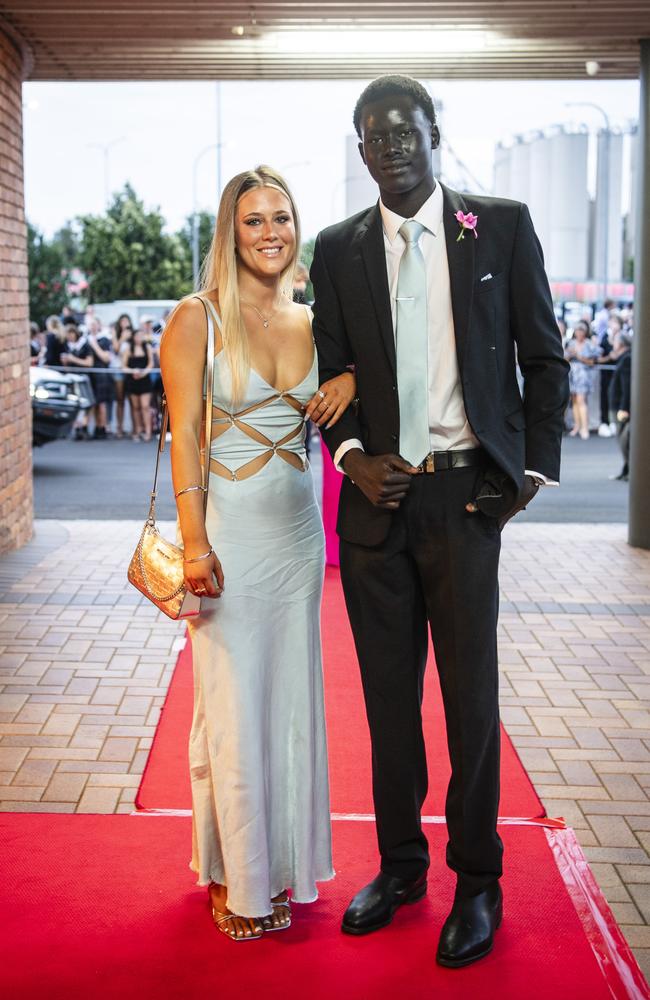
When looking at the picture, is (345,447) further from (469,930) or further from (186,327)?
(469,930)

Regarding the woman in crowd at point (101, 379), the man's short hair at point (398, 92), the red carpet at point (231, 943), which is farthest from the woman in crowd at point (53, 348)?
the man's short hair at point (398, 92)

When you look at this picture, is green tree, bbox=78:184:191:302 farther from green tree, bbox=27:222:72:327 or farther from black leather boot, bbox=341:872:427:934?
black leather boot, bbox=341:872:427:934

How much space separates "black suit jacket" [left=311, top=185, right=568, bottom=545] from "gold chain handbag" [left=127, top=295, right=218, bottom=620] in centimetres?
32

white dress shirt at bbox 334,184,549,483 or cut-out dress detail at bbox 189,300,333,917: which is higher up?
white dress shirt at bbox 334,184,549,483

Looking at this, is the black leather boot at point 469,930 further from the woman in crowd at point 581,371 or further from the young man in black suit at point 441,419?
the woman in crowd at point 581,371

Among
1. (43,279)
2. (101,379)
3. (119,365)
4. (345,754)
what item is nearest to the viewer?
(345,754)

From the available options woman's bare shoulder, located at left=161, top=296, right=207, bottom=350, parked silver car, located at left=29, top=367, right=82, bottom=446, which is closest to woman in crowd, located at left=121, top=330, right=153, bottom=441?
parked silver car, located at left=29, top=367, right=82, bottom=446

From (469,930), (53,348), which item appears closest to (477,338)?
(469,930)

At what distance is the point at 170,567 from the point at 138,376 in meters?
15.0

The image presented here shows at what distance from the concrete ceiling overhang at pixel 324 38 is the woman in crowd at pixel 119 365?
341 inches

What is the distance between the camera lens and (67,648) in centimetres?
651

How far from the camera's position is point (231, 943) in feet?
10.7

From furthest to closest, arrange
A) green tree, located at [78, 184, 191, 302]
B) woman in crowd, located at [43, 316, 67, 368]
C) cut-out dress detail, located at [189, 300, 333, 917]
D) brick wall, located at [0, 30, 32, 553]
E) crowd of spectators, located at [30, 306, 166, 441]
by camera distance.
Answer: green tree, located at [78, 184, 191, 302] → woman in crowd, located at [43, 316, 67, 368] → crowd of spectators, located at [30, 306, 166, 441] → brick wall, located at [0, 30, 32, 553] → cut-out dress detail, located at [189, 300, 333, 917]

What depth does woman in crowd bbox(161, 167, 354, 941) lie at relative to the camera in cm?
320
